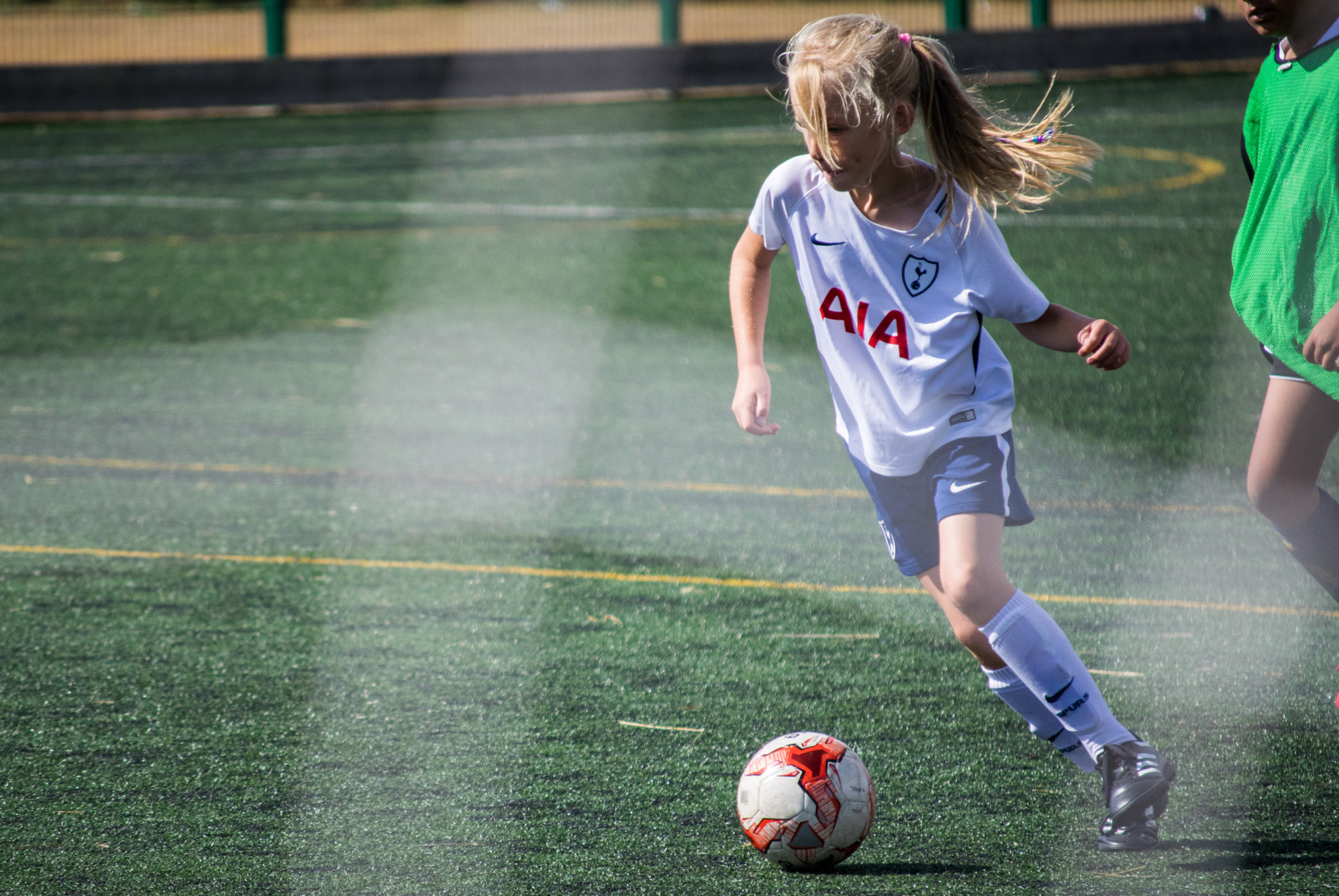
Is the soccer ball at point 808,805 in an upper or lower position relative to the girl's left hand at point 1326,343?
lower

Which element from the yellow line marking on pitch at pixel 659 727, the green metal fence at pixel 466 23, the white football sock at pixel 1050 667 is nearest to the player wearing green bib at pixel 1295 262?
the white football sock at pixel 1050 667

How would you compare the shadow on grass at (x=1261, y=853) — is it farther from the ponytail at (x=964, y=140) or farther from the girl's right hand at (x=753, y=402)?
the ponytail at (x=964, y=140)

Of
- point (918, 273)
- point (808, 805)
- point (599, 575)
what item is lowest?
point (599, 575)

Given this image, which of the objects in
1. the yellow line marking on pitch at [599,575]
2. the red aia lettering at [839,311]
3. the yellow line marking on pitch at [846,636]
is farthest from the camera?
the yellow line marking on pitch at [599,575]

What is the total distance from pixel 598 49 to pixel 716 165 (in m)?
5.42

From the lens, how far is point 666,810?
3.28 m

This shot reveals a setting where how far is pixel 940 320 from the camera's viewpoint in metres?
3.01

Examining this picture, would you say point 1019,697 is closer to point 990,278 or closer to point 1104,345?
point 1104,345

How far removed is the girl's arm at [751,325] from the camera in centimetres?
327

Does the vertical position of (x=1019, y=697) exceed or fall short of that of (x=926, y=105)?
it falls short

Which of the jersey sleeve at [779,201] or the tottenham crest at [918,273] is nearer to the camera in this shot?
the tottenham crest at [918,273]

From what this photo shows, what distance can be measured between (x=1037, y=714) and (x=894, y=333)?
0.87m

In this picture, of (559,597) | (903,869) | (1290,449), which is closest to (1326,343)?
(1290,449)

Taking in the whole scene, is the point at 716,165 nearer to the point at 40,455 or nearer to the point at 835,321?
the point at 40,455
